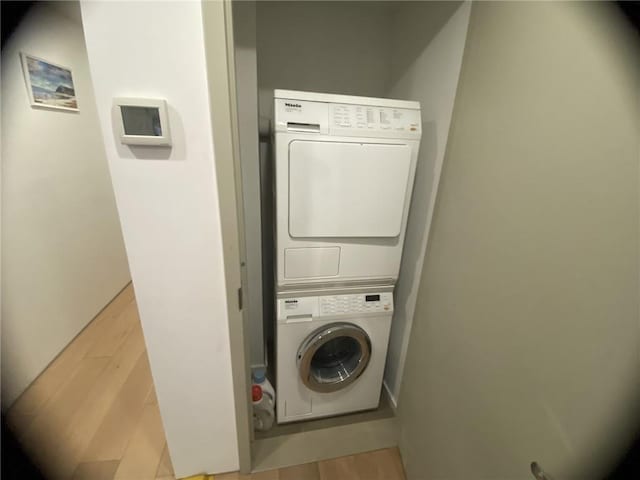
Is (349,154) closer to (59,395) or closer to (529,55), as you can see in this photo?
(529,55)

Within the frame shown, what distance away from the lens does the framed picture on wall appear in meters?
1.52

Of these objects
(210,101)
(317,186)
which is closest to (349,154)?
(317,186)

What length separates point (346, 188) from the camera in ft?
3.50

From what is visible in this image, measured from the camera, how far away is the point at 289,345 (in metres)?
1.26

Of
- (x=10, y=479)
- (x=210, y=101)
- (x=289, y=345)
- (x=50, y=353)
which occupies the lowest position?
(x=50, y=353)

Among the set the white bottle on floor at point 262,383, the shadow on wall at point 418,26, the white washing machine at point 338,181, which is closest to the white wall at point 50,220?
the white bottle on floor at point 262,383

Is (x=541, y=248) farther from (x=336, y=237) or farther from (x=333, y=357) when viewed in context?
(x=333, y=357)

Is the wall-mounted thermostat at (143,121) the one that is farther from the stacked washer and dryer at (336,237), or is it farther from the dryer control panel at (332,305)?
the dryer control panel at (332,305)

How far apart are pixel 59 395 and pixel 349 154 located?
218cm

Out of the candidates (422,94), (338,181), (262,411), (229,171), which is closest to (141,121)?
(229,171)

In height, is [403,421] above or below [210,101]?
below

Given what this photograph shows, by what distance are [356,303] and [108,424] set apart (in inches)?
59.6

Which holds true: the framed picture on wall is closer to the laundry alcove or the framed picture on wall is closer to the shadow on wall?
the laundry alcove

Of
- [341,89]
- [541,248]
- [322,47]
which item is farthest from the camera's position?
[341,89]
